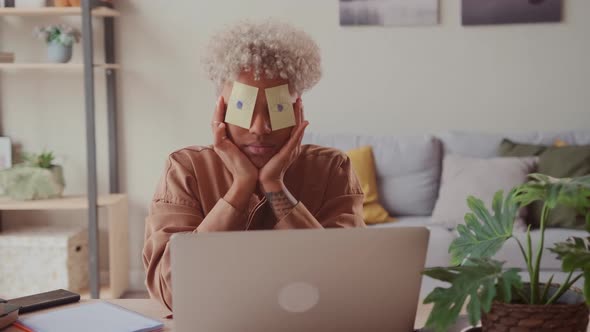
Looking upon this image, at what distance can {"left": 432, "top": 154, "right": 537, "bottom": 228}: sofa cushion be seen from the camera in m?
3.17

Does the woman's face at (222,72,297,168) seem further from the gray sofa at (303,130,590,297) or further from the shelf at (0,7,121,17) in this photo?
the shelf at (0,7,121,17)

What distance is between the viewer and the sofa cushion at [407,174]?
343 centimetres

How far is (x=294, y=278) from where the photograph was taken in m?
0.96

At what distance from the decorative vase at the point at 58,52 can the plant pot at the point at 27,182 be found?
58 cm

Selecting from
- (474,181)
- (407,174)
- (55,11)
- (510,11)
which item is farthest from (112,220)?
(510,11)

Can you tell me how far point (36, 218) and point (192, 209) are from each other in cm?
266

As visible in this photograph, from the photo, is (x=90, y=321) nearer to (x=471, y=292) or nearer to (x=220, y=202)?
(x=220, y=202)

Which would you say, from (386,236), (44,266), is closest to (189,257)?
(386,236)

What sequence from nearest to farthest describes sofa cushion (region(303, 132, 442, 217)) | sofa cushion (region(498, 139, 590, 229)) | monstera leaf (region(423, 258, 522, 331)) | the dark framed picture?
monstera leaf (region(423, 258, 522, 331)) < sofa cushion (region(498, 139, 590, 229)) < sofa cushion (region(303, 132, 442, 217)) < the dark framed picture

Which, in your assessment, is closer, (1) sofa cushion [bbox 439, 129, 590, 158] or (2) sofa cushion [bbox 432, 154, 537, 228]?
(2) sofa cushion [bbox 432, 154, 537, 228]

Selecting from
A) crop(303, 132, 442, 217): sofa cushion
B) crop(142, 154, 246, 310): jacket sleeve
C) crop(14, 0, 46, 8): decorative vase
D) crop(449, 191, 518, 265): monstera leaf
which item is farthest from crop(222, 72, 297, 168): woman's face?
crop(14, 0, 46, 8): decorative vase

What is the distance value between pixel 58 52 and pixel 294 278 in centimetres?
301

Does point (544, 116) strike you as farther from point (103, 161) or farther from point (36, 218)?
point (36, 218)

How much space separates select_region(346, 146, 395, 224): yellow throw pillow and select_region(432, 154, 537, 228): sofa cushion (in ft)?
0.87
